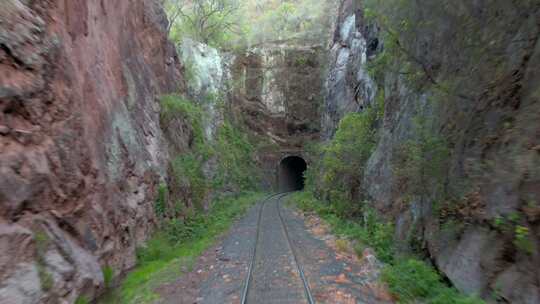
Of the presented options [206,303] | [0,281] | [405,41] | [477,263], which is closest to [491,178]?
[477,263]

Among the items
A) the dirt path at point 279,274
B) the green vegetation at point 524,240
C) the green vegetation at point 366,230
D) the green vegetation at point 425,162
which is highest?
the green vegetation at point 425,162

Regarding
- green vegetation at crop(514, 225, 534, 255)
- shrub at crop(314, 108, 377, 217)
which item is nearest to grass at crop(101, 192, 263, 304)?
shrub at crop(314, 108, 377, 217)

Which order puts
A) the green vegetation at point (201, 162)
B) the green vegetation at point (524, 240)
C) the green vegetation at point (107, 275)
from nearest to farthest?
the green vegetation at point (524, 240)
the green vegetation at point (107, 275)
the green vegetation at point (201, 162)

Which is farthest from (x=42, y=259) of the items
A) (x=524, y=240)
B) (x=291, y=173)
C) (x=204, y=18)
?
(x=291, y=173)

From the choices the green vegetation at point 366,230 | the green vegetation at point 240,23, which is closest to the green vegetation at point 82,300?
the green vegetation at point 366,230

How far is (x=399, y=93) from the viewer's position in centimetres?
→ 1205

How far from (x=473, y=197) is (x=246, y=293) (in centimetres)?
418

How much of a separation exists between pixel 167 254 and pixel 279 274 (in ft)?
12.9

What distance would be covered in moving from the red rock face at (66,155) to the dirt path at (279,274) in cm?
184

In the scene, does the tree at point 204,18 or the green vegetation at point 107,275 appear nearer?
the green vegetation at point 107,275

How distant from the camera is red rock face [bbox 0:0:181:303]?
201 inches

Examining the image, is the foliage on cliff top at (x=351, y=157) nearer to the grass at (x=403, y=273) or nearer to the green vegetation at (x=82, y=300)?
the grass at (x=403, y=273)

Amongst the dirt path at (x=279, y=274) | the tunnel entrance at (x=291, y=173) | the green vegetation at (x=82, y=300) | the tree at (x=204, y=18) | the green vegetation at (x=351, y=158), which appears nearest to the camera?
the green vegetation at (x=82, y=300)

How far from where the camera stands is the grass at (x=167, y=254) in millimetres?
7289
